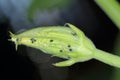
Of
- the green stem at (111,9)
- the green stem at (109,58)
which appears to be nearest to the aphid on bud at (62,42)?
the green stem at (109,58)

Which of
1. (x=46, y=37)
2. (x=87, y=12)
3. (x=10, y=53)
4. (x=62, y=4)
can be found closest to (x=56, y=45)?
(x=46, y=37)

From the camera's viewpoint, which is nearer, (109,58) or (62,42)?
(109,58)

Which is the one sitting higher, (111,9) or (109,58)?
(111,9)

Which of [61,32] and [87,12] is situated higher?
[87,12]

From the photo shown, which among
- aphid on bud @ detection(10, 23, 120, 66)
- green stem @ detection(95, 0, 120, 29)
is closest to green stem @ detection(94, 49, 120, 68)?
aphid on bud @ detection(10, 23, 120, 66)

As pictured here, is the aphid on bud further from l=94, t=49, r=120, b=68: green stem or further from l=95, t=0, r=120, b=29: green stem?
l=95, t=0, r=120, b=29: green stem

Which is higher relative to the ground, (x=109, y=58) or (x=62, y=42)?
(x=62, y=42)

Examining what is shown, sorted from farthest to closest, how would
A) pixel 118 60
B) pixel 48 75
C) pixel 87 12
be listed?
1. pixel 87 12
2. pixel 48 75
3. pixel 118 60

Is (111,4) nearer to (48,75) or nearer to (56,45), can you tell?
(56,45)
